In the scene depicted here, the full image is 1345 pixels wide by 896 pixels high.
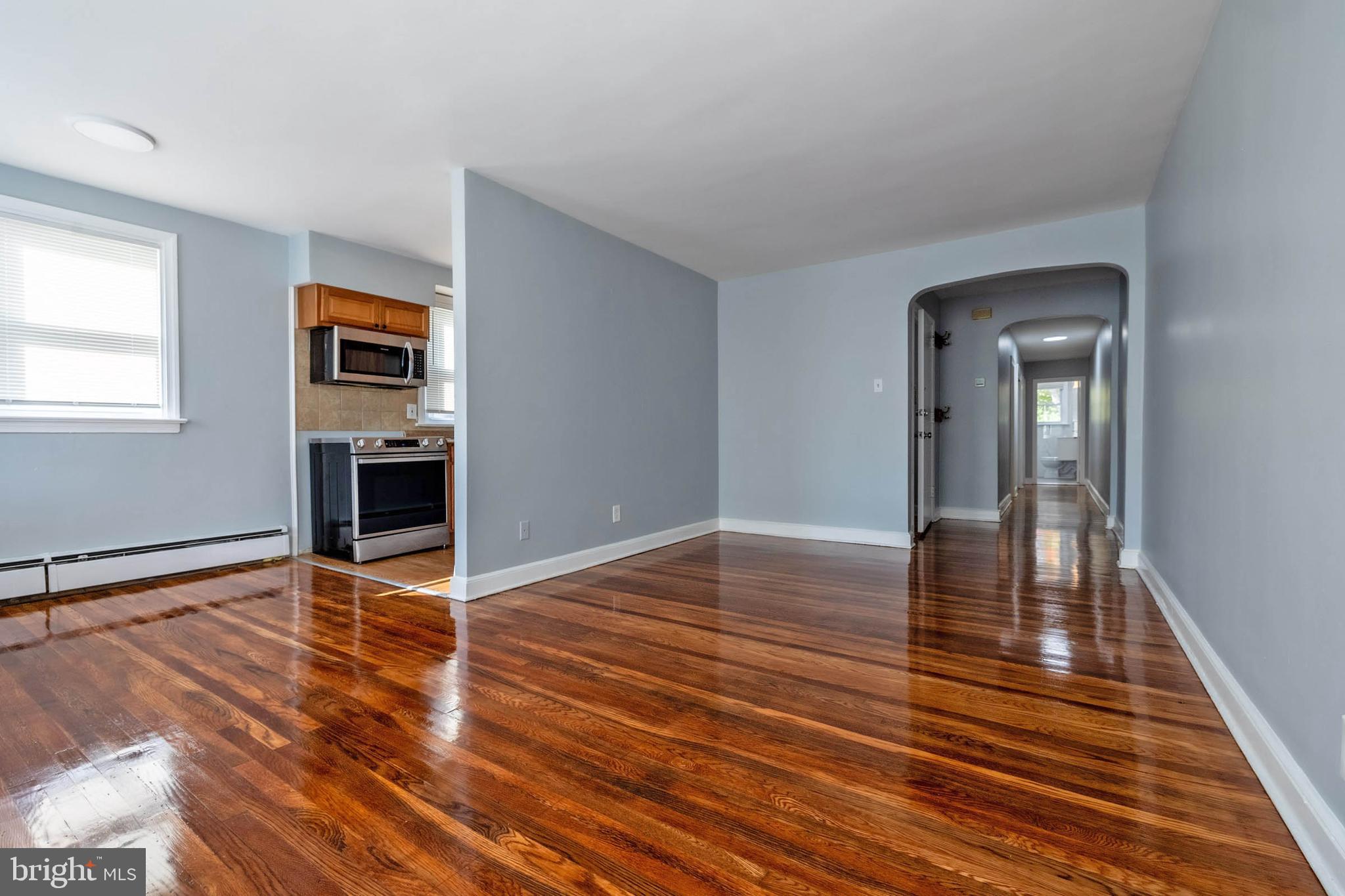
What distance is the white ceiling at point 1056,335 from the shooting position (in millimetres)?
7520

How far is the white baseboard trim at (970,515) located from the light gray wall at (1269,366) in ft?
12.5

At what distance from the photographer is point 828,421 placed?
5.35 meters

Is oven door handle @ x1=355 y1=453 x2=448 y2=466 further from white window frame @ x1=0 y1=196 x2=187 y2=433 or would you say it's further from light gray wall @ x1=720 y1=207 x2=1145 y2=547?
light gray wall @ x1=720 y1=207 x2=1145 y2=547

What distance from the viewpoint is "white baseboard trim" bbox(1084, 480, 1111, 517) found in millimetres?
7066

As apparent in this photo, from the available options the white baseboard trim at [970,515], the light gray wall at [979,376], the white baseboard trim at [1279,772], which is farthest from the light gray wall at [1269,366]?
the white baseboard trim at [970,515]

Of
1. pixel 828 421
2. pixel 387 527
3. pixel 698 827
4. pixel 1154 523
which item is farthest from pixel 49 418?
pixel 1154 523

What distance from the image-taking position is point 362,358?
15.6 feet

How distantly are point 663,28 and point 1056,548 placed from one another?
471 centimetres

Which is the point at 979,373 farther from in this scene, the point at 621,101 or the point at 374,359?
the point at 374,359

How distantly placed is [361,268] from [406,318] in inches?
19.4

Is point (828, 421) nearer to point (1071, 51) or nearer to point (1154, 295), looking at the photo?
point (1154, 295)

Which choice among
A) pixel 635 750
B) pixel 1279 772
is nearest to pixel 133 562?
pixel 635 750

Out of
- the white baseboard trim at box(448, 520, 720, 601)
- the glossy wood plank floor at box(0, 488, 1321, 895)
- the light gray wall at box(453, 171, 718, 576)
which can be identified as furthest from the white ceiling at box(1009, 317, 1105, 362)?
the glossy wood plank floor at box(0, 488, 1321, 895)

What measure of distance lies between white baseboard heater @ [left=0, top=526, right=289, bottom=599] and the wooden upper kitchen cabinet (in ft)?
5.21
